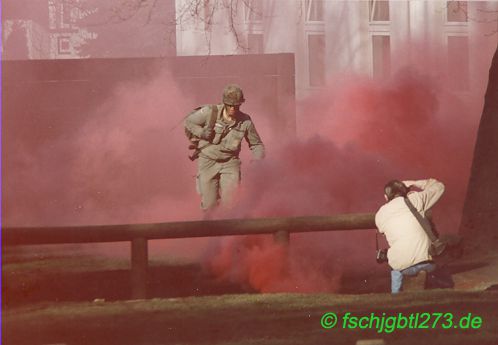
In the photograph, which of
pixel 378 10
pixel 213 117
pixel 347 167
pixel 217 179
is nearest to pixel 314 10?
pixel 378 10

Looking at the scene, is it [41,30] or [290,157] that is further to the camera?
[41,30]

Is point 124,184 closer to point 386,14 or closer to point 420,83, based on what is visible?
point 420,83

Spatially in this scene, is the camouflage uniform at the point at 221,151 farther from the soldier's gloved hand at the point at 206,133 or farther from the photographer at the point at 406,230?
the photographer at the point at 406,230

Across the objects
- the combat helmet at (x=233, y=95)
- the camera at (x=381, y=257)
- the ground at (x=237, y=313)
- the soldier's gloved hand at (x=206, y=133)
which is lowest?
the ground at (x=237, y=313)

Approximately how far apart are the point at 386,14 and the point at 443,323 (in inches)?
533

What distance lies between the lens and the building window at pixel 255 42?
62.1 ft

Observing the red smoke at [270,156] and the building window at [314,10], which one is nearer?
the red smoke at [270,156]

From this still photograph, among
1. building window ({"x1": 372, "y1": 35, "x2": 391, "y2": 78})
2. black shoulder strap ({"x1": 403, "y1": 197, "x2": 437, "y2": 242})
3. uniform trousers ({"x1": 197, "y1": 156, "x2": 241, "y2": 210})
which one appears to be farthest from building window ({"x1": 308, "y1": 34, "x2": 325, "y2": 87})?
black shoulder strap ({"x1": 403, "y1": 197, "x2": 437, "y2": 242})

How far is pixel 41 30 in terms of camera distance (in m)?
17.7

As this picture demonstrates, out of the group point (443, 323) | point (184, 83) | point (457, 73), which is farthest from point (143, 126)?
point (443, 323)

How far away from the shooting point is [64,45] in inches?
727

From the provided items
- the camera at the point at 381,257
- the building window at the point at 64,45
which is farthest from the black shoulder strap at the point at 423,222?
the building window at the point at 64,45
